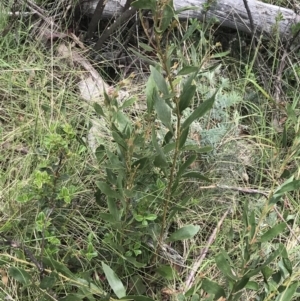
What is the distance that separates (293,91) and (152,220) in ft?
3.76

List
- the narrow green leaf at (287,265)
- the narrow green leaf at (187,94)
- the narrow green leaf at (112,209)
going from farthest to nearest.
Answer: the narrow green leaf at (112,209)
the narrow green leaf at (287,265)
the narrow green leaf at (187,94)

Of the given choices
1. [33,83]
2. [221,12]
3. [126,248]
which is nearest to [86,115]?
[33,83]

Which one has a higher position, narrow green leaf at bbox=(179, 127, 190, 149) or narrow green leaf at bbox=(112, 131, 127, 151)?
narrow green leaf at bbox=(179, 127, 190, 149)

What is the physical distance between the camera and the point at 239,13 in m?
2.41

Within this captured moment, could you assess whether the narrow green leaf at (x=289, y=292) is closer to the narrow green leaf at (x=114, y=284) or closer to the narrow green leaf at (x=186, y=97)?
the narrow green leaf at (x=114, y=284)

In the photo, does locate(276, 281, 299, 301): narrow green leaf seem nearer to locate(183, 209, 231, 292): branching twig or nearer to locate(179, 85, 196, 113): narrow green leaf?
locate(183, 209, 231, 292): branching twig

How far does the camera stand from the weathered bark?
2.38 meters

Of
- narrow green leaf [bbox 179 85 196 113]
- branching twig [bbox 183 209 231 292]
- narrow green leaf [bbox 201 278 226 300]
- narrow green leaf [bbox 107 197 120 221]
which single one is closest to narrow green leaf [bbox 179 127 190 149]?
narrow green leaf [bbox 179 85 196 113]

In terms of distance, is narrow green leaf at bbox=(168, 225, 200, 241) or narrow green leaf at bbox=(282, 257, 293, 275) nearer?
narrow green leaf at bbox=(282, 257, 293, 275)

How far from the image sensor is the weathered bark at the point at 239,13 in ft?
7.81

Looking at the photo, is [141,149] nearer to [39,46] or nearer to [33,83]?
[33,83]

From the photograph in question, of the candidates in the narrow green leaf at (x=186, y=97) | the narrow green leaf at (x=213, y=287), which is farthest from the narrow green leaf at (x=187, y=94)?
the narrow green leaf at (x=213, y=287)

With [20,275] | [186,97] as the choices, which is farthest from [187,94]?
[20,275]

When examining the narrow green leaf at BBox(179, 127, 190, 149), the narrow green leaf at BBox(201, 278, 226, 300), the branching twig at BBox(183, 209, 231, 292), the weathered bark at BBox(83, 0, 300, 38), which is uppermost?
the weathered bark at BBox(83, 0, 300, 38)
